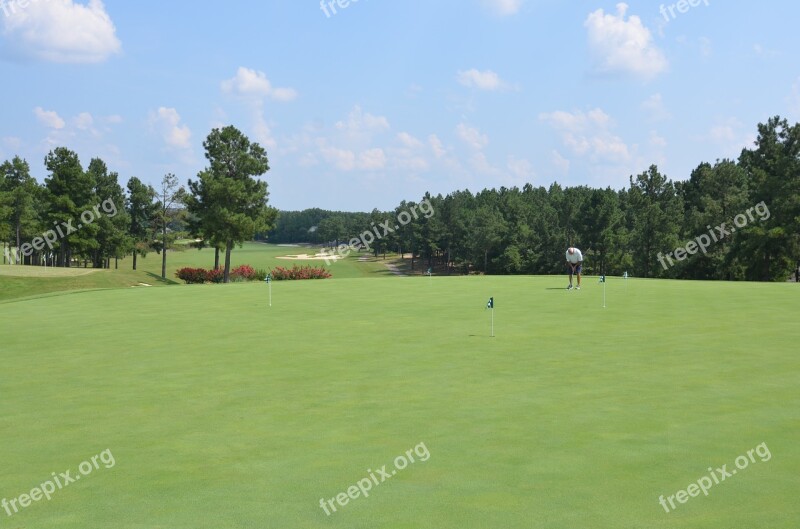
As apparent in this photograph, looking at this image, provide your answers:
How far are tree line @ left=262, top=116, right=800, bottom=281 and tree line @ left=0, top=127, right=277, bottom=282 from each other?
19.0 m

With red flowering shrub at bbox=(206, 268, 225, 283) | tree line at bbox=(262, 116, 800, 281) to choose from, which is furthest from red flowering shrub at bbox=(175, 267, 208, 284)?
tree line at bbox=(262, 116, 800, 281)

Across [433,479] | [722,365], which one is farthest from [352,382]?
[722,365]

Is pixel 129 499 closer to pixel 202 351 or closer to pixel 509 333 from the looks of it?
pixel 202 351

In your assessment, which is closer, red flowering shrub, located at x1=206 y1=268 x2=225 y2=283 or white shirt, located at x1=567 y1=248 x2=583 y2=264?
white shirt, located at x1=567 y1=248 x2=583 y2=264

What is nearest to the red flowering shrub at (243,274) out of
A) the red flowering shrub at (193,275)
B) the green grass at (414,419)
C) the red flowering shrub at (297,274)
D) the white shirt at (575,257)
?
the red flowering shrub at (193,275)

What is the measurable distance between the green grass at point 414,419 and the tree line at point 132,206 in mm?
44960

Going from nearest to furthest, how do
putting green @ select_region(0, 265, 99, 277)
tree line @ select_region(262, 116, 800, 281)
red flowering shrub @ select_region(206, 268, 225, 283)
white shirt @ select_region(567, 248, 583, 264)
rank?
white shirt @ select_region(567, 248, 583, 264) < putting green @ select_region(0, 265, 99, 277) < red flowering shrub @ select_region(206, 268, 225, 283) < tree line @ select_region(262, 116, 800, 281)

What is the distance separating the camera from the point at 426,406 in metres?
11.5

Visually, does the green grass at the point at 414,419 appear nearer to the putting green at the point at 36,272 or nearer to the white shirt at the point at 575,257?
the white shirt at the point at 575,257

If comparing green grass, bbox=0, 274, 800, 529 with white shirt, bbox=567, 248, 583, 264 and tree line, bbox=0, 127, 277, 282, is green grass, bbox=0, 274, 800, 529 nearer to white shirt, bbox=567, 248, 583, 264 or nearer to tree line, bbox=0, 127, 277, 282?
white shirt, bbox=567, 248, 583, 264

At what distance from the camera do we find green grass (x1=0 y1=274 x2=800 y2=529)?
7305mm

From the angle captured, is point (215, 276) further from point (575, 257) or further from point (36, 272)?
point (575, 257)

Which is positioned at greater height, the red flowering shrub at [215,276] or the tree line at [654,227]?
the tree line at [654,227]

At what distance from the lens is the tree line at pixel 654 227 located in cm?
7100
